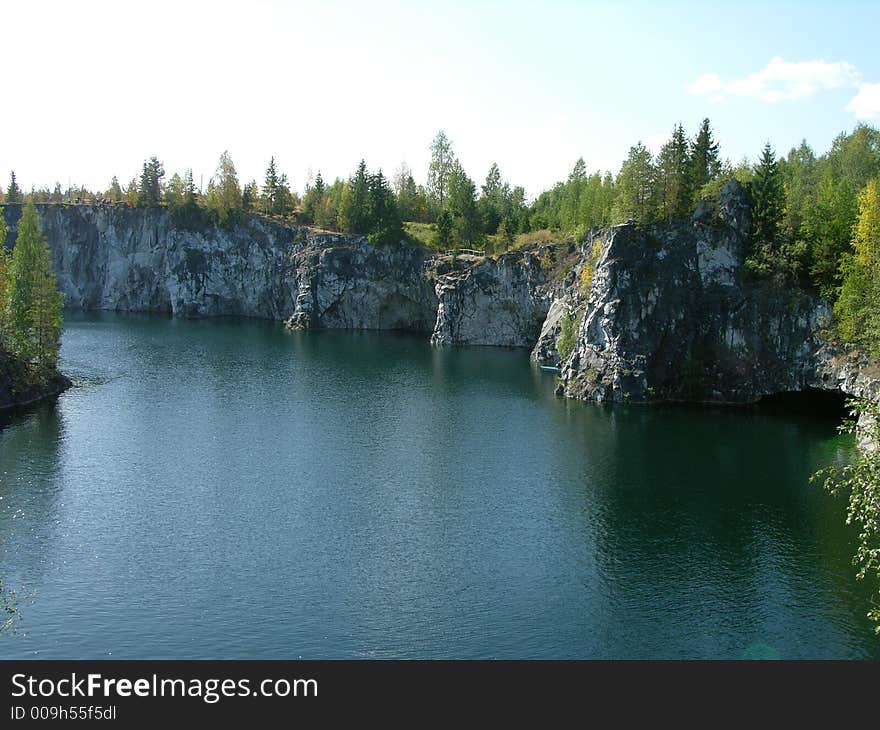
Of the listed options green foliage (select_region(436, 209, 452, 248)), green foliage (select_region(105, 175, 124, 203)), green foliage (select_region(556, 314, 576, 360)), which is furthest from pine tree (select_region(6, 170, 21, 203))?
green foliage (select_region(556, 314, 576, 360))

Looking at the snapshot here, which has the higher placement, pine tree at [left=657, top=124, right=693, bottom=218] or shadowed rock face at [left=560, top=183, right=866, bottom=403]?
pine tree at [left=657, top=124, right=693, bottom=218]

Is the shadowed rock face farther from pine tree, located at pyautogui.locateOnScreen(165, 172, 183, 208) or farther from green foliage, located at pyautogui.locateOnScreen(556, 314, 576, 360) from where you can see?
pine tree, located at pyautogui.locateOnScreen(165, 172, 183, 208)

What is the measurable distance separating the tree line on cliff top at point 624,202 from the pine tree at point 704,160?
0.12 metres

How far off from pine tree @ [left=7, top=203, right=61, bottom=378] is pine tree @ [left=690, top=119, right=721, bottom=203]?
6604cm

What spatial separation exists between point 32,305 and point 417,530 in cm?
4998

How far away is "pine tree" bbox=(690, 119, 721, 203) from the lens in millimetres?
84625

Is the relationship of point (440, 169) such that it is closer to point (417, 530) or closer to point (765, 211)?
point (765, 211)

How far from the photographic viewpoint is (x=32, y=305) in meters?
71.7
